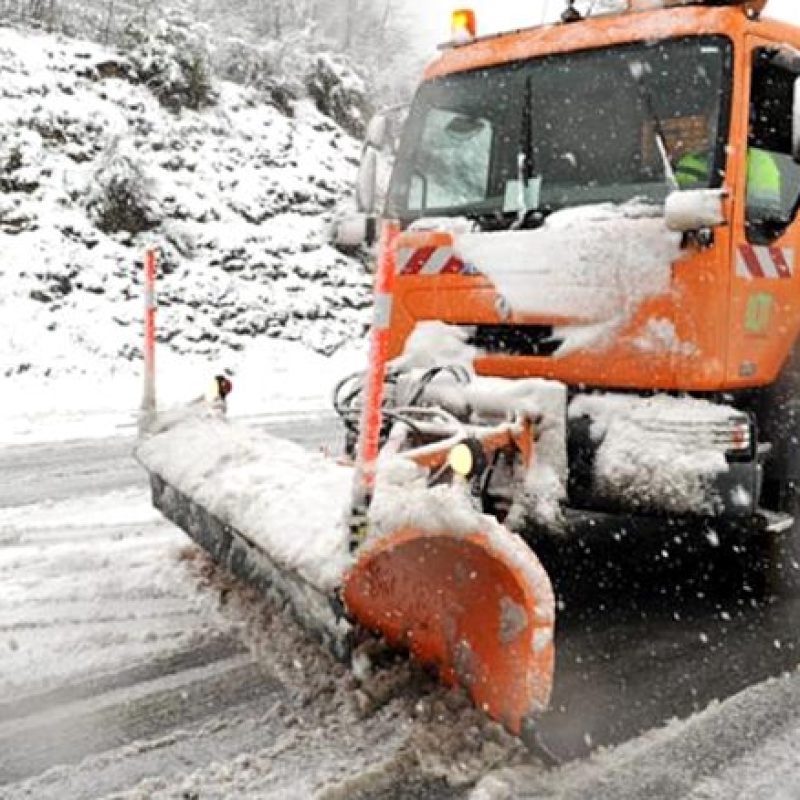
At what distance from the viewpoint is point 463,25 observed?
5.18 meters

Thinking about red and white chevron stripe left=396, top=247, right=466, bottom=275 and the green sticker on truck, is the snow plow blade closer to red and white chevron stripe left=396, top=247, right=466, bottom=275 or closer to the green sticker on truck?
red and white chevron stripe left=396, top=247, right=466, bottom=275

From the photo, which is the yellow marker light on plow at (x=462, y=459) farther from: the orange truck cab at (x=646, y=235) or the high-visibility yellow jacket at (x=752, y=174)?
the high-visibility yellow jacket at (x=752, y=174)

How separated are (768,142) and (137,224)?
428 inches

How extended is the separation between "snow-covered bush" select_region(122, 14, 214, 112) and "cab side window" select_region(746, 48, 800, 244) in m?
12.7

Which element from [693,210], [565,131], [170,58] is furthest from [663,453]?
[170,58]

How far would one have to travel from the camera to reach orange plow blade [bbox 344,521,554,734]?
2.85 m

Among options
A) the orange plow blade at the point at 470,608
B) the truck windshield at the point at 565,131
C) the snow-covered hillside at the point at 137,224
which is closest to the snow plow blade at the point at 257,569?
the orange plow blade at the point at 470,608

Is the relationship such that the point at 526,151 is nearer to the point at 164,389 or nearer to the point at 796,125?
the point at 796,125

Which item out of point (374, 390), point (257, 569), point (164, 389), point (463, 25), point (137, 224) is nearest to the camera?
point (374, 390)

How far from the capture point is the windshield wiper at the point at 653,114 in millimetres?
4207

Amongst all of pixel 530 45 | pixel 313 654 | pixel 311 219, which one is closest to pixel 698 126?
pixel 530 45

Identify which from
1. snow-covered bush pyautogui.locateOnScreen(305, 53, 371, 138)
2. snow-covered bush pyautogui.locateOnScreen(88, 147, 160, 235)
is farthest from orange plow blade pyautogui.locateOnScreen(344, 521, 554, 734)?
snow-covered bush pyautogui.locateOnScreen(305, 53, 371, 138)

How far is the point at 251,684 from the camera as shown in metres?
3.45

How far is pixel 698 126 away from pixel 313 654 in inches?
102
